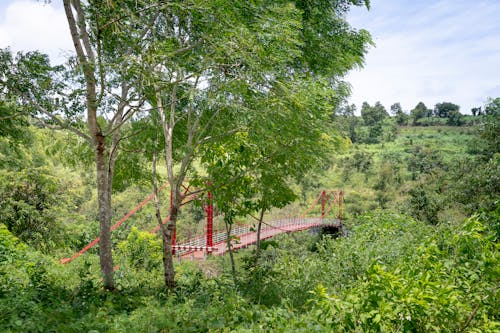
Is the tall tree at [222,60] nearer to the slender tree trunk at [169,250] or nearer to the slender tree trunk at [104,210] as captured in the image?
the slender tree trunk at [169,250]

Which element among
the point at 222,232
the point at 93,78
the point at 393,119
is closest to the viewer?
the point at 93,78

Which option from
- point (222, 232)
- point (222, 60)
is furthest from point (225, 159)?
point (222, 232)

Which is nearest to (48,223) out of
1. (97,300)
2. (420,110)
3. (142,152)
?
(142,152)

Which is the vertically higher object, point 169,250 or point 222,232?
point 169,250

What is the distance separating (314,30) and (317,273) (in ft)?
9.37

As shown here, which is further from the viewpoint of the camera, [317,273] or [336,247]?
[336,247]

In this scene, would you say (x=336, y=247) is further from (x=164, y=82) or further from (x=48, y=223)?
(x=48, y=223)

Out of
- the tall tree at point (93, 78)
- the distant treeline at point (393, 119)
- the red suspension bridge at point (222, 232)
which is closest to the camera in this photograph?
the tall tree at point (93, 78)

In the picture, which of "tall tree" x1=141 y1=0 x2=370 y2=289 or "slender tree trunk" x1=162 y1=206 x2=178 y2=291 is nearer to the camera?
"tall tree" x1=141 y1=0 x2=370 y2=289

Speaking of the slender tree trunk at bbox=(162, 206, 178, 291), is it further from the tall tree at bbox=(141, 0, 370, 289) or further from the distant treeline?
the distant treeline

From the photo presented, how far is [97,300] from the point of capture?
3477mm

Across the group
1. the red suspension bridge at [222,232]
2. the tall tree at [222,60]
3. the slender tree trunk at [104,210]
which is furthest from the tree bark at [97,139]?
the red suspension bridge at [222,232]

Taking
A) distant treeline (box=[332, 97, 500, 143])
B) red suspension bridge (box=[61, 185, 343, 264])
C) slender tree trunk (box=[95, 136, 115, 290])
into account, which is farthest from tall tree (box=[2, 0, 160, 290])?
distant treeline (box=[332, 97, 500, 143])

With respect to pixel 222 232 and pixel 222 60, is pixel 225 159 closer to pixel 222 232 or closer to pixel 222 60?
pixel 222 60
